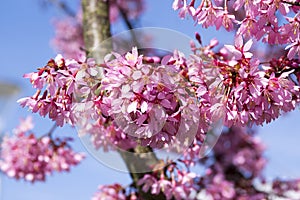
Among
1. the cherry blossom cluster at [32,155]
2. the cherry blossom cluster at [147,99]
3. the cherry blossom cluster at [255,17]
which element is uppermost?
the cherry blossom cluster at [32,155]

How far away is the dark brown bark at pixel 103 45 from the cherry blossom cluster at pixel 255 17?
3.78 feet

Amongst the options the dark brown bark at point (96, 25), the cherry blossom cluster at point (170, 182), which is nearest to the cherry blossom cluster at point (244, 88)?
the cherry blossom cluster at point (170, 182)

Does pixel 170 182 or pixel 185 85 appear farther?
pixel 170 182

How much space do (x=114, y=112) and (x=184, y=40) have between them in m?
0.83

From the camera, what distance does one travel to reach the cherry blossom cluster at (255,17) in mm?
1939

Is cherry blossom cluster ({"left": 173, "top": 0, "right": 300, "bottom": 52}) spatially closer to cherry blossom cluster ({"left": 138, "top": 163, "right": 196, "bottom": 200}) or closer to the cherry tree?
the cherry tree

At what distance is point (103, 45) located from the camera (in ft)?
11.1

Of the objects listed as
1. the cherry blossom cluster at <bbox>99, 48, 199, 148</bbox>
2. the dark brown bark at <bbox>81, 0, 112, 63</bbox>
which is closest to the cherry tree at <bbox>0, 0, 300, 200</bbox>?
the cherry blossom cluster at <bbox>99, 48, 199, 148</bbox>

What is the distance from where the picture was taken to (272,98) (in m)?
1.87

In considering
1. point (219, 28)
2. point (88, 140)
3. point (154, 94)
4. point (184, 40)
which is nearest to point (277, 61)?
point (219, 28)

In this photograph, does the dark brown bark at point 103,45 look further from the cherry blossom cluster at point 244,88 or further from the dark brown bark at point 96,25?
the cherry blossom cluster at point 244,88

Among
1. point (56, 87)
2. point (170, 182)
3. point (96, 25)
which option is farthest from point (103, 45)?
point (56, 87)

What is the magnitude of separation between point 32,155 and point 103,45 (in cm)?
110

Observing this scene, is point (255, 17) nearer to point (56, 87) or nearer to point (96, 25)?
point (56, 87)
